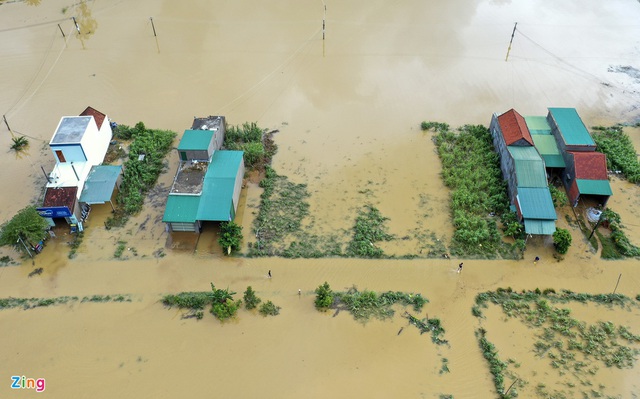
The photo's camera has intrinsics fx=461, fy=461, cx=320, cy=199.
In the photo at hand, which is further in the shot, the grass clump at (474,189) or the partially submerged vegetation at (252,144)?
the partially submerged vegetation at (252,144)

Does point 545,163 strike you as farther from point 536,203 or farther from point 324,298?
point 324,298

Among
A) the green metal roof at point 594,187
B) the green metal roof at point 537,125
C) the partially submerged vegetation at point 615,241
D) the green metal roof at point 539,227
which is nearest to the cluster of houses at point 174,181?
the green metal roof at point 539,227

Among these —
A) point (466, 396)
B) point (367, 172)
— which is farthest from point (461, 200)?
point (466, 396)

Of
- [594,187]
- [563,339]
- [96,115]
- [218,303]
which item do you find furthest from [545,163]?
[96,115]

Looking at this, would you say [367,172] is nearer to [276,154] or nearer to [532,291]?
[276,154]

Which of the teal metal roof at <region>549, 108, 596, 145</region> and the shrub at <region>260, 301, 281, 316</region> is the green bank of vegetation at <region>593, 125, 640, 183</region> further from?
the shrub at <region>260, 301, 281, 316</region>

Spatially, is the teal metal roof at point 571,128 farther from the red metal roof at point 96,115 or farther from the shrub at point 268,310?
the red metal roof at point 96,115
